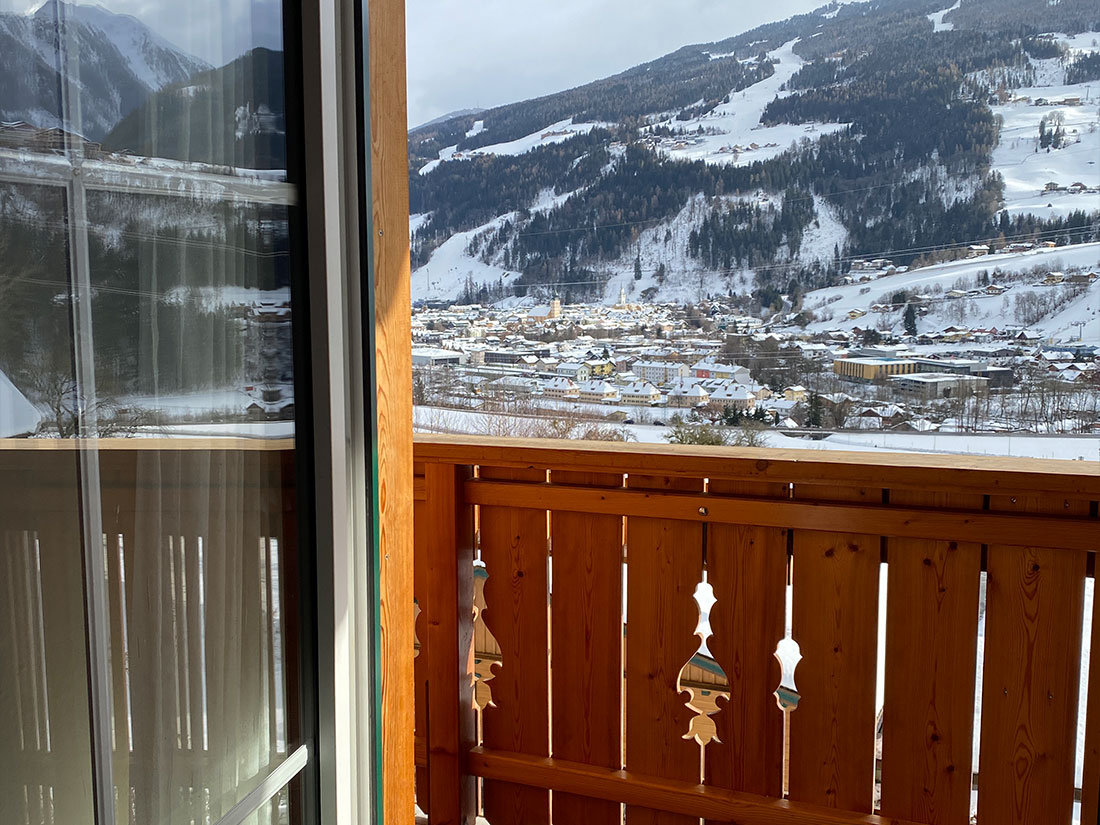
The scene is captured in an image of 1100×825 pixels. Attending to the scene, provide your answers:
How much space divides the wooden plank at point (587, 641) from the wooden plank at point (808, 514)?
4 cm

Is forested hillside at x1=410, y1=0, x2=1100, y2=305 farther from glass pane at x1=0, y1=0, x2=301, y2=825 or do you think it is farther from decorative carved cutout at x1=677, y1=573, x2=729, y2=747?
glass pane at x1=0, y1=0, x2=301, y2=825

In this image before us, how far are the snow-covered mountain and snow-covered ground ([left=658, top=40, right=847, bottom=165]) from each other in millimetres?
4900

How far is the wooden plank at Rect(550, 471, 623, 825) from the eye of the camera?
6.23ft

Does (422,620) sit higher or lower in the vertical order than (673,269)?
lower

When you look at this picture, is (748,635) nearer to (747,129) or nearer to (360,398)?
(360,398)

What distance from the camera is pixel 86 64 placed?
0.77 metres

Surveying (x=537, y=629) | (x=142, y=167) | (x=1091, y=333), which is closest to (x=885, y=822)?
(x=537, y=629)

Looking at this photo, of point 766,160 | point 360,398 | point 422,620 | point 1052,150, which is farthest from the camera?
point 766,160

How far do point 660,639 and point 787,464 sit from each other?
0.49 metres

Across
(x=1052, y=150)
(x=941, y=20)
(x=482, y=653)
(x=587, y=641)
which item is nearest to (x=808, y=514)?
(x=587, y=641)

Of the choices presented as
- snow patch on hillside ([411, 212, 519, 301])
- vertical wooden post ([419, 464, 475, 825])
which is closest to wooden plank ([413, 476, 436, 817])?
vertical wooden post ([419, 464, 475, 825])

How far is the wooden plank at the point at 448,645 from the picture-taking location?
198 centimetres

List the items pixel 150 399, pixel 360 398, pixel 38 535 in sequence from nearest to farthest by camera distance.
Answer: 1. pixel 38 535
2. pixel 150 399
3. pixel 360 398

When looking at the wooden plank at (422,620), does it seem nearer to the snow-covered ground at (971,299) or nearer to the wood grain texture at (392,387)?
the wood grain texture at (392,387)
